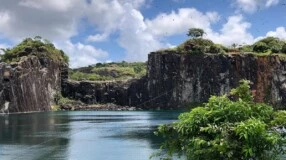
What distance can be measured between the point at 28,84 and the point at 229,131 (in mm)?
113144

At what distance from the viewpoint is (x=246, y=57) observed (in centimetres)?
13875

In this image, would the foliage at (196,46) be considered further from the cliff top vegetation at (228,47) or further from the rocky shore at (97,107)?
the rocky shore at (97,107)

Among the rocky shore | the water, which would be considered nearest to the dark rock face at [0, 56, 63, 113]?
the rocky shore

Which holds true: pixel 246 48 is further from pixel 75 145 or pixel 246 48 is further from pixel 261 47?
pixel 75 145

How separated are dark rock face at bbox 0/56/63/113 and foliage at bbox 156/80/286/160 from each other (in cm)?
10174

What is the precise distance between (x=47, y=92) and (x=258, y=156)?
13031 centimetres

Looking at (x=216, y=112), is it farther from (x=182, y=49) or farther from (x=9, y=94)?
(x=182, y=49)

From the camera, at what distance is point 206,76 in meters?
144

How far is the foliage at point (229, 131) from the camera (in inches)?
444

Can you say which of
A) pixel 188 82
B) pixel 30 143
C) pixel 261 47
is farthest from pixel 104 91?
pixel 30 143

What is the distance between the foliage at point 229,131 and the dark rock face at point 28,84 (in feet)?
334

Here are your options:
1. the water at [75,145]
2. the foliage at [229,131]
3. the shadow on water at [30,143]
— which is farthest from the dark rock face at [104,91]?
the foliage at [229,131]

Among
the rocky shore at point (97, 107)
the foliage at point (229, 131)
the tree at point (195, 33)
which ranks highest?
the tree at point (195, 33)

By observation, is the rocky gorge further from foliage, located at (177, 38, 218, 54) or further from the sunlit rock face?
foliage, located at (177, 38, 218, 54)
